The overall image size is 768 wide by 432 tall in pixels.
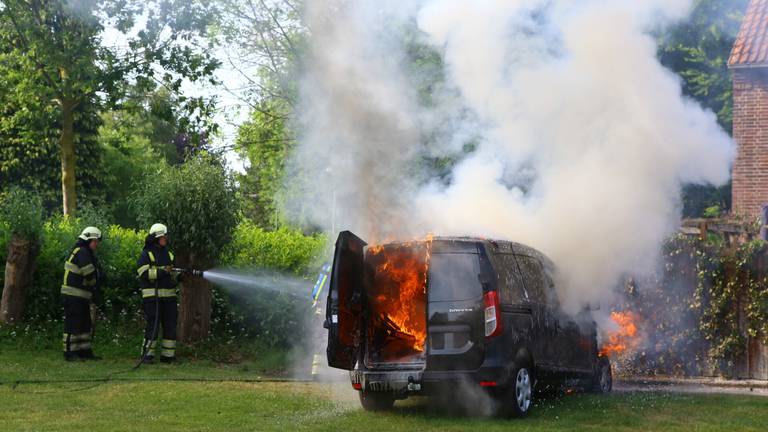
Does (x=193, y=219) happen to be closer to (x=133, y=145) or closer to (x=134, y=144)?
(x=133, y=145)

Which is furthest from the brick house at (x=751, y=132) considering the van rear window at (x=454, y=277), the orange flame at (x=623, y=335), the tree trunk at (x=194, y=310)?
the van rear window at (x=454, y=277)

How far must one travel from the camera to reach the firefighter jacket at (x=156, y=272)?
1430cm

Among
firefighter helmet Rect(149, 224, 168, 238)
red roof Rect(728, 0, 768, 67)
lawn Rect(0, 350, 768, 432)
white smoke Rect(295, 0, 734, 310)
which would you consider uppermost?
red roof Rect(728, 0, 768, 67)

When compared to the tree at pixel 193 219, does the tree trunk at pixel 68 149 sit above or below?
above

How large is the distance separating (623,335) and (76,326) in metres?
8.36

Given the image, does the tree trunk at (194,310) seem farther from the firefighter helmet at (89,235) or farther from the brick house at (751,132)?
the brick house at (751,132)

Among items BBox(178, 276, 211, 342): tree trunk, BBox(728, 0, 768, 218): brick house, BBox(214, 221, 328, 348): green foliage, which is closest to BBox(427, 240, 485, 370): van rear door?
BBox(214, 221, 328, 348): green foliage

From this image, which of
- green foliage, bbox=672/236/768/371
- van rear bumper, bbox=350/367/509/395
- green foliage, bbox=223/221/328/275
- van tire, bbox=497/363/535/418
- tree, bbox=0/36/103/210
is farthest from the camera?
tree, bbox=0/36/103/210

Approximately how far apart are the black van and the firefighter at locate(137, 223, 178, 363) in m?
5.11

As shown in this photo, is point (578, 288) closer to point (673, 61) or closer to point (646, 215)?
point (646, 215)

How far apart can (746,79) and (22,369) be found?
18556 mm

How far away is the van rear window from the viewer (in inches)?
384

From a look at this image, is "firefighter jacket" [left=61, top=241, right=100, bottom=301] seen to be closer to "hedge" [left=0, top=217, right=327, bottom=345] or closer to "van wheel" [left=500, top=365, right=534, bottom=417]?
"hedge" [left=0, top=217, right=327, bottom=345]

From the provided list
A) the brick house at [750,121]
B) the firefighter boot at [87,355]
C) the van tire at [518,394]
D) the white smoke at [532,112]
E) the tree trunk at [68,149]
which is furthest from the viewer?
the brick house at [750,121]
